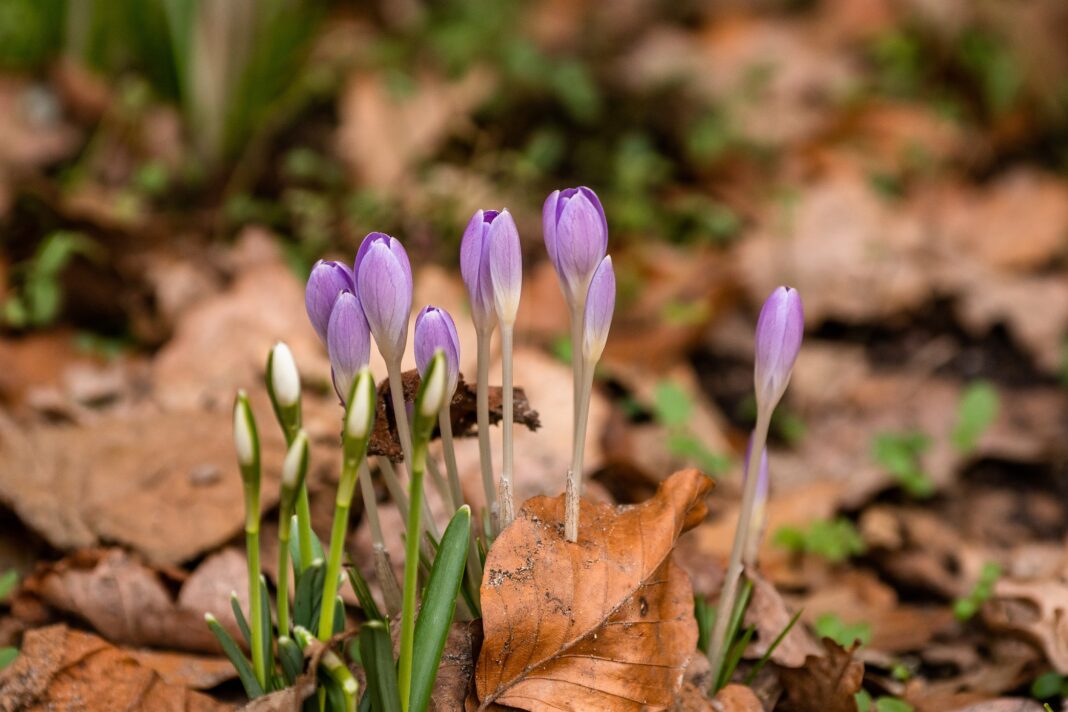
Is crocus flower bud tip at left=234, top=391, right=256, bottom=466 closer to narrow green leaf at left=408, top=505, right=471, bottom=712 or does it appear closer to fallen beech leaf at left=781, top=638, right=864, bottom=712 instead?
narrow green leaf at left=408, top=505, right=471, bottom=712

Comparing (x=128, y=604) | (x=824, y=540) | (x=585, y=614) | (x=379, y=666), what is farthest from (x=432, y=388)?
(x=824, y=540)

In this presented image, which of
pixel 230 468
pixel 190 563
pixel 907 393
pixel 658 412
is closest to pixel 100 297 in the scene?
A: pixel 230 468

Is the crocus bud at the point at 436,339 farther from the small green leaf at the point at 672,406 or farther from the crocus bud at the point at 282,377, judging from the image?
the small green leaf at the point at 672,406

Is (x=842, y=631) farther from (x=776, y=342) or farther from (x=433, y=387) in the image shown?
(x=433, y=387)

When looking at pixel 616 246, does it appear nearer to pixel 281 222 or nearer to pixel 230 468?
pixel 281 222

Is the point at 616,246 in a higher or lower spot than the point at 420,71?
lower

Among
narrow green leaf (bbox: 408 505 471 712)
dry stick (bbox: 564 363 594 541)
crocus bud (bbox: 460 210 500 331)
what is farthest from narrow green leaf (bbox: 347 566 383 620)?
crocus bud (bbox: 460 210 500 331)
